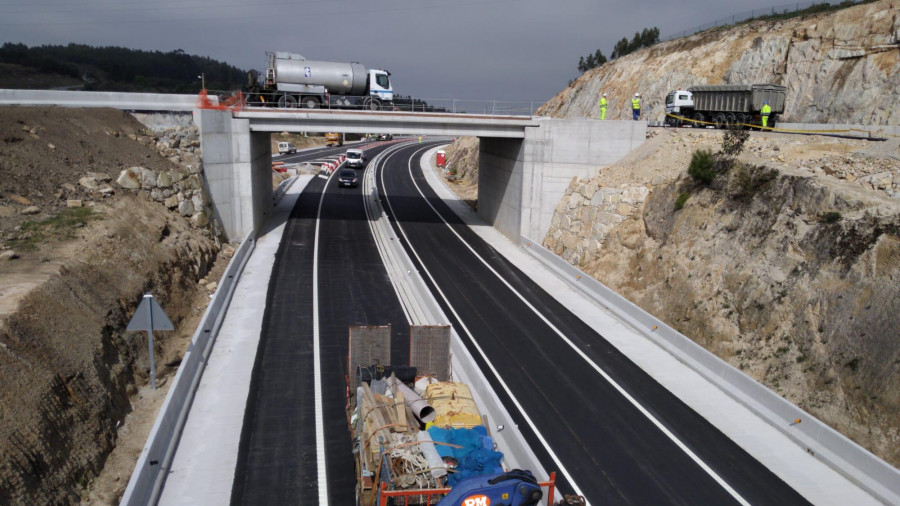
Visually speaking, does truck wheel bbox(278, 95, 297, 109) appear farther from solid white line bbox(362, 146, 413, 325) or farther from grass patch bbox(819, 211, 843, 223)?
grass patch bbox(819, 211, 843, 223)

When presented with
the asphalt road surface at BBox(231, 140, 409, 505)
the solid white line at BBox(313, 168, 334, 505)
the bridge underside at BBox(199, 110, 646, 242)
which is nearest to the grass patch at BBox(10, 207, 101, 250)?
the asphalt road surface at BBox(231, 140, 409, 505)

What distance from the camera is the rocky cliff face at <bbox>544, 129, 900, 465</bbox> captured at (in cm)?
1669

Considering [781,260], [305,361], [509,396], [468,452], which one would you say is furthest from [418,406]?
[781,260]

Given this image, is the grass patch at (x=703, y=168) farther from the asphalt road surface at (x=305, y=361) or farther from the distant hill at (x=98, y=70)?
the distant hill at (x=98, y=70)

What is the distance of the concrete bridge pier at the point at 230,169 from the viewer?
30625 millimetres

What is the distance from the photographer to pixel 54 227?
19.7 metres

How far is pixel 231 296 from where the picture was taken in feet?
77.5

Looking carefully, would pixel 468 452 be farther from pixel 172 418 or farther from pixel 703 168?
pixel 703 168

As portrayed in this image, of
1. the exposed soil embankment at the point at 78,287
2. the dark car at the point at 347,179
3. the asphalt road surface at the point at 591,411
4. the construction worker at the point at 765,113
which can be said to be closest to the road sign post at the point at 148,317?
the exposed soil embankment at the point at 78,287

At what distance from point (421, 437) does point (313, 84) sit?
31.0 m

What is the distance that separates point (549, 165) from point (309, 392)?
865 inches

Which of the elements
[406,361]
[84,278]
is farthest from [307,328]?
[84,278]

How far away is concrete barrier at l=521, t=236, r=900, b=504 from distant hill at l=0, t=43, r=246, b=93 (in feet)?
207

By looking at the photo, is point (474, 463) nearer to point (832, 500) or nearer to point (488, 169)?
point (832, 500)
